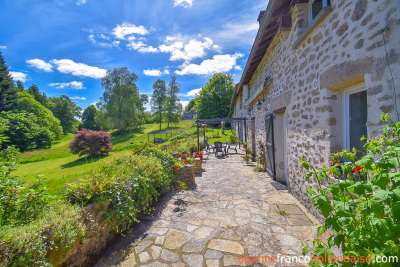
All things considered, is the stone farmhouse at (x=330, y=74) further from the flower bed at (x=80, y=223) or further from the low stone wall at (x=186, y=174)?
the flower bed at (x=80, y=223)

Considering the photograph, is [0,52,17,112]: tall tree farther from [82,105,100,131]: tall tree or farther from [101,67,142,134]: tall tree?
[82,105,100,131]: tall tree

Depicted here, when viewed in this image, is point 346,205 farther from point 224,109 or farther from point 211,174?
point 224,109

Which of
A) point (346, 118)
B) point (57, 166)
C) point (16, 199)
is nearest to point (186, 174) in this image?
point (16, 199)

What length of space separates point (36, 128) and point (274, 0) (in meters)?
27.8

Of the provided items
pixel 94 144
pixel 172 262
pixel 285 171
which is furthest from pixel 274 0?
pixel 94 144

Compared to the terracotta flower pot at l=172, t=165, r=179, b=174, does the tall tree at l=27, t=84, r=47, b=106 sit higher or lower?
higher

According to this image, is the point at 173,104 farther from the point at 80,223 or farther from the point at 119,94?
the point at 80,223

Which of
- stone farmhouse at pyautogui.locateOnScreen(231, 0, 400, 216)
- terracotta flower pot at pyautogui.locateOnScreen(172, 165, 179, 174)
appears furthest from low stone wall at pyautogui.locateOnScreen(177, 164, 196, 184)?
stone farmhouse at pyautogui.locateOnScreen(231, 0, 400, 216)

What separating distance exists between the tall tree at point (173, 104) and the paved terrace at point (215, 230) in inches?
1234

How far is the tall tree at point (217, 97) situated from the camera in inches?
1216

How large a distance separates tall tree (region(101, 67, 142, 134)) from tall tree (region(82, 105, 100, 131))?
17.9 metres

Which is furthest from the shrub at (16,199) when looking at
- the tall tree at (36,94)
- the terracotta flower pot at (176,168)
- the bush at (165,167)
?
the tall tree at (36,94)

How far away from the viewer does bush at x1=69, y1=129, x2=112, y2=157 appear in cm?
1333

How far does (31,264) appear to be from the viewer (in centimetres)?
147
